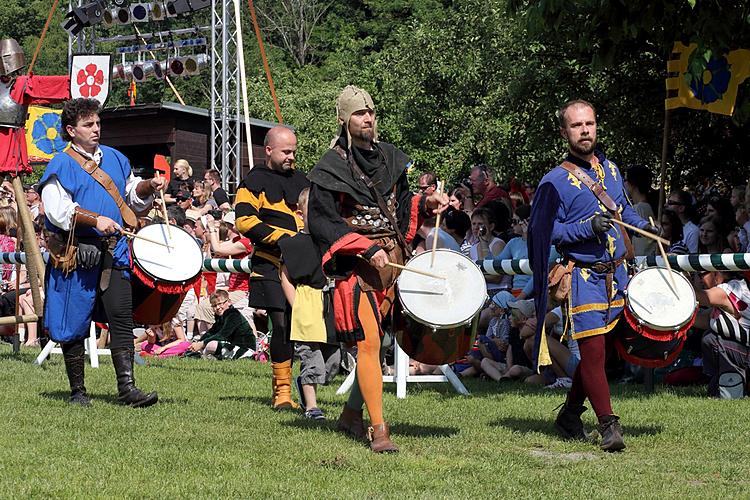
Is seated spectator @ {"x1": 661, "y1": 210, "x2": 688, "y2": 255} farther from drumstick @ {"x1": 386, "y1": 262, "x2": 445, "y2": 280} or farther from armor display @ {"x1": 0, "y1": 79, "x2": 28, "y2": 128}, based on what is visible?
armor display @ {"x1": 0, "y1": 79, "x2": 28, "y2": 128}

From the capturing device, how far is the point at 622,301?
21.5 feet

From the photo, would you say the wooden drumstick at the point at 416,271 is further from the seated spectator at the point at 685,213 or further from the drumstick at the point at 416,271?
the seated spectator at the point at 685,213

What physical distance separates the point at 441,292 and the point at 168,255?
8.87ft

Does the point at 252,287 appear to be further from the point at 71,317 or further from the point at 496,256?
the point at 496,256

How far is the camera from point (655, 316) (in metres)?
6.46

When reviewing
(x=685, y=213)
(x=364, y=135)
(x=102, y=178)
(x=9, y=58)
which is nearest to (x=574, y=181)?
(x=364, y=135)

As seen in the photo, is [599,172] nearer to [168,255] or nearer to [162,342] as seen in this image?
[168,255]

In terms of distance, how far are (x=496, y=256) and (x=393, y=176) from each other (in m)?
4.57

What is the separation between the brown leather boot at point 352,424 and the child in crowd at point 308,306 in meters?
0.44

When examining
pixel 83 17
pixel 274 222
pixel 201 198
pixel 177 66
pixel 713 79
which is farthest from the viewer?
pixel 177 66

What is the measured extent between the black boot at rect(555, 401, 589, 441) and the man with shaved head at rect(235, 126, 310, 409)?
221 centimetres

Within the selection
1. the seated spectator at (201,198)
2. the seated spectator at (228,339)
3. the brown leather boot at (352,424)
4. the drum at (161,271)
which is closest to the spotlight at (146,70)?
the seated spectator at (201,198)

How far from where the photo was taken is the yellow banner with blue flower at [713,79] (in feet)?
32.6

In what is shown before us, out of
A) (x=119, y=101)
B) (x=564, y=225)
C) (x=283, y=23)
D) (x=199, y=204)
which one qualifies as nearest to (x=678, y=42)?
(x=564, y=225)
